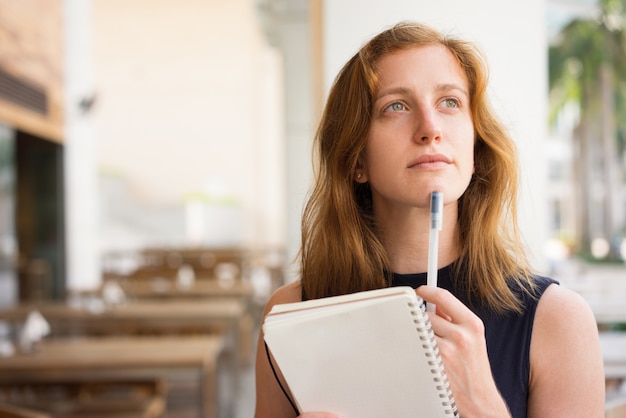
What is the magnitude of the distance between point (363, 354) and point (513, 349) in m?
0.25

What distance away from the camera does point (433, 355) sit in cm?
84

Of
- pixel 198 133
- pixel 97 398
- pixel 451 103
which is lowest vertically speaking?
pixel 97 398

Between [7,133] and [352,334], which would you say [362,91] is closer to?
[352,334]

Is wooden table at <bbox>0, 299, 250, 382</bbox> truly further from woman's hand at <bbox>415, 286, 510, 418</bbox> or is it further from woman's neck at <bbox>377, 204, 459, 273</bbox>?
woman's hand at <bbox>415, 286, 510, 418</bbox>

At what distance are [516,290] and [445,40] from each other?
39cm

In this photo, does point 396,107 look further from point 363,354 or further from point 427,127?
point 363,354

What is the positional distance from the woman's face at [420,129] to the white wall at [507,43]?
1.14 meters

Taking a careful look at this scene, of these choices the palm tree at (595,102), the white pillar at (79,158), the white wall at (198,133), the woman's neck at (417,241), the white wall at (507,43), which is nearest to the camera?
the woman's neck at (417,241)

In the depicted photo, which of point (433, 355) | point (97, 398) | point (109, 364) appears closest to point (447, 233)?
point (433, 355)

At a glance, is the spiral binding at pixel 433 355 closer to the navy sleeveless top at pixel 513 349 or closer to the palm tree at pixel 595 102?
the navy sleeveless top at pixel 513 349

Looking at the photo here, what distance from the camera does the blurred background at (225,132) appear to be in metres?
2.23

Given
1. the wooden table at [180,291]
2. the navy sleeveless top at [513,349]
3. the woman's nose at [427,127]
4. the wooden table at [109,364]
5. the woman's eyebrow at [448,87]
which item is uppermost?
the woman's eyebrow at [448,87]

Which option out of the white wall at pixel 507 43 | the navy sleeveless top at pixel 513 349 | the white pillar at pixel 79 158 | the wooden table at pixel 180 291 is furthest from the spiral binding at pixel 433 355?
→ the white pillar at pixel 79 158

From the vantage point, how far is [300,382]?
0.91 meters
